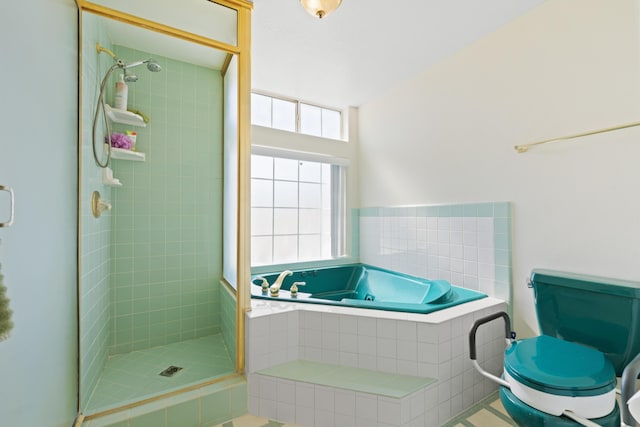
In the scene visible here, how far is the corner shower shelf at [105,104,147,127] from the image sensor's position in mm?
1881

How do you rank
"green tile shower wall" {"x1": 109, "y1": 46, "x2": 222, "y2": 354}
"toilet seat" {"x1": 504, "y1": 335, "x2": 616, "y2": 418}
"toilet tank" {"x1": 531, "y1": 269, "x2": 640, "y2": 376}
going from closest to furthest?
"toilet seat" {"x1": 504, "y1": 335, "x2": 616, "y2": 418}, "toilet tank" {"x1": 531, "y1": 269, "x2": 640, "y2": 376}, "green tile shower wall" {"x1": 109, "y1": 46, "x2": 222, "y2": 354}

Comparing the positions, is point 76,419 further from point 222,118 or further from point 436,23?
point 436,23

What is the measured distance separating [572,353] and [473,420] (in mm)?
643

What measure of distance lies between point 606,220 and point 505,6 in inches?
53.9

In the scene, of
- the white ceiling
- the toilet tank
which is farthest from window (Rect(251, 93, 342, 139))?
the toilet tank

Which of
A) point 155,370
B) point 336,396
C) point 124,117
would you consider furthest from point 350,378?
point 124,117

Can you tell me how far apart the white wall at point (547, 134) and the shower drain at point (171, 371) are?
7.23 ft

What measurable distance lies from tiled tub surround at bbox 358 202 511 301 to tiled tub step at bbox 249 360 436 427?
0.93m

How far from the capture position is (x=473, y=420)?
1.57 meters

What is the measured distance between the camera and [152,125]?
2.23 meters

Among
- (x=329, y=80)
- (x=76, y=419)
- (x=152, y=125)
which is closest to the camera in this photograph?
(x=76, y=419)

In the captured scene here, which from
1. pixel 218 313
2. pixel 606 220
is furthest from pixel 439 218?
pixel 218 313

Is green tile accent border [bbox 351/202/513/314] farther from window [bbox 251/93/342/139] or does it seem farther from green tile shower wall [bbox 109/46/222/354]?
green tile shower wall [bbox 109/46/222/354]

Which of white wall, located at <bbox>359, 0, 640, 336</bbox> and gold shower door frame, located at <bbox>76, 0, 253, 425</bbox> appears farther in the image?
gold shower door frame, located at <bbox>76, 0, 253, 425</bbox>
